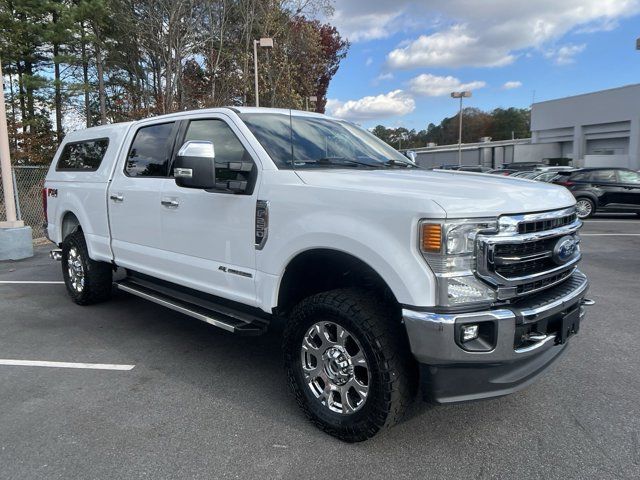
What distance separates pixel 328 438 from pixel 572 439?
1.50 m

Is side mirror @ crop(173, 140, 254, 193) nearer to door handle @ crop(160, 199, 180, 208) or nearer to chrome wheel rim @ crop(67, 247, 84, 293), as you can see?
door handle @ crop(160, 199, 180, 208)

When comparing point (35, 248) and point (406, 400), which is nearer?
point (406, 400)

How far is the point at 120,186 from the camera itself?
5207mm

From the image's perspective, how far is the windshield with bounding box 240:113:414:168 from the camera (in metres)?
3.80

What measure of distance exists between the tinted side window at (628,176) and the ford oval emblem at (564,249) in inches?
569

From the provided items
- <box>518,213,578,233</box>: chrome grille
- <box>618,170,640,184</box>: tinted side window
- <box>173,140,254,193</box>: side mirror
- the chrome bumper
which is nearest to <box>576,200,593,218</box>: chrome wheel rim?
<box>618,170,640,184</box>: tinted side window

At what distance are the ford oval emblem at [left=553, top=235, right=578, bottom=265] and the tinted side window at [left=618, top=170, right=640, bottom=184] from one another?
47.4ft

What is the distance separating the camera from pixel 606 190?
Answer: 15.6 meters

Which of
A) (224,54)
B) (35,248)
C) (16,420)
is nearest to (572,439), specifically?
(16,420)

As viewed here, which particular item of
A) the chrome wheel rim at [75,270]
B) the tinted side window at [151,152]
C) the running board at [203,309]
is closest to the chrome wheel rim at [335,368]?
the running board at [203,309]

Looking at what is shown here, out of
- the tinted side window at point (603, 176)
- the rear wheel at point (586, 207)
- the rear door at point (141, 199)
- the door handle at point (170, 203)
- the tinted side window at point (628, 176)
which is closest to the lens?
the door handle at point (170, 203)

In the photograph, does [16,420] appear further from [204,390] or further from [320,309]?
[320,309]

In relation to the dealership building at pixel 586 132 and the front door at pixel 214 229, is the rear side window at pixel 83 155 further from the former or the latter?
the dealership building at pixel 586 132

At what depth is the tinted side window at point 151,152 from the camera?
4.75 metres
